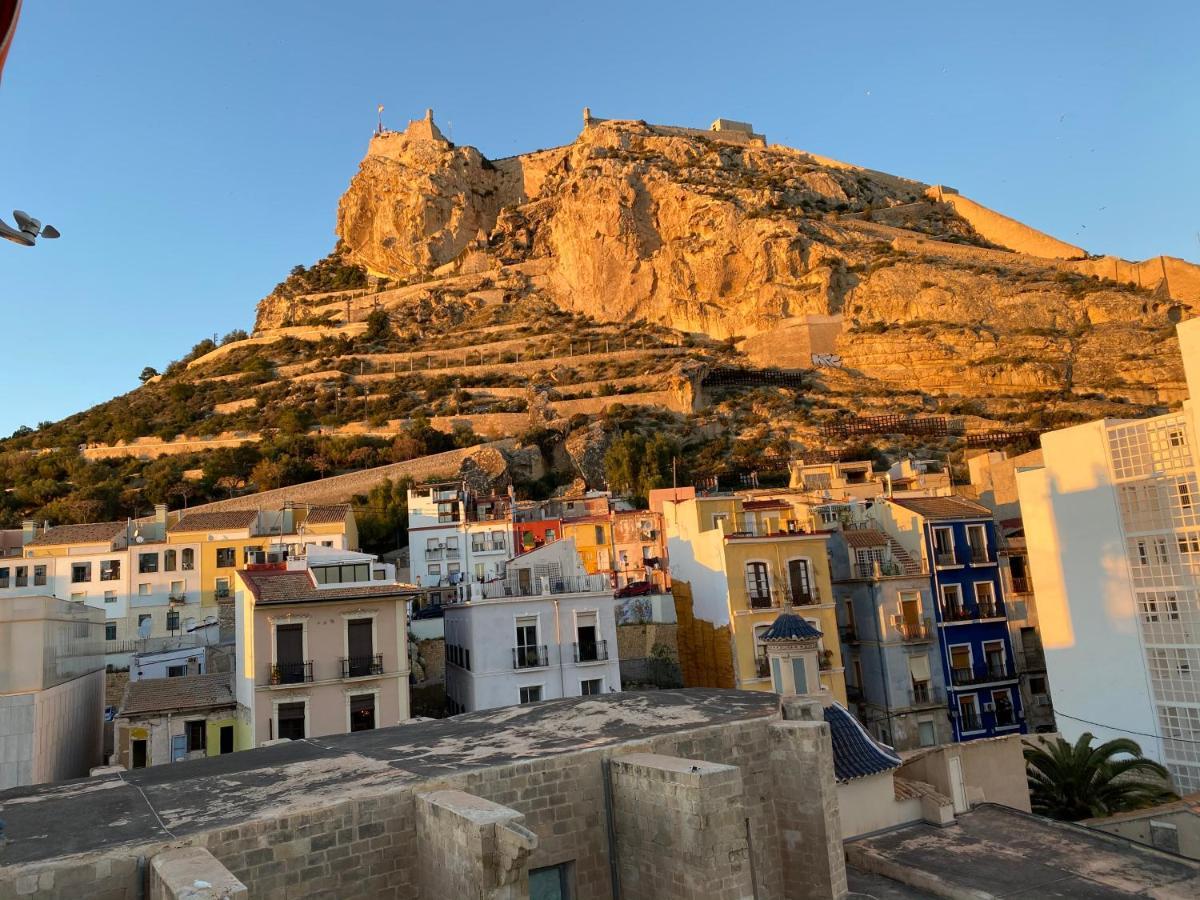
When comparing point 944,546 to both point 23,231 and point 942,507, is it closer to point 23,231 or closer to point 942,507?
point 942,507

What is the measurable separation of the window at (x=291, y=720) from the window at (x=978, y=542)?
22.5 m

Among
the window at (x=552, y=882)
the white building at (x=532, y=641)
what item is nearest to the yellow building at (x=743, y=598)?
the white building at (x=532, y=641)

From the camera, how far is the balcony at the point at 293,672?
1970cm

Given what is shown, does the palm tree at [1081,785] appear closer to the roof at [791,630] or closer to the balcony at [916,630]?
the roof at [791,630]

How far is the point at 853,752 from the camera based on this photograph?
1410 centimetres

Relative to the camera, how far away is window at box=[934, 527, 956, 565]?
29500 millimetres

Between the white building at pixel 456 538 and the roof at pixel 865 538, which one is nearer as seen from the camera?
the roof at pixel 865 538

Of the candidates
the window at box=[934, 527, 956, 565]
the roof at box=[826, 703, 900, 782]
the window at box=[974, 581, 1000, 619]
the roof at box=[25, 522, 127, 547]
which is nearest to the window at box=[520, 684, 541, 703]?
the roof at box=[826, 703, 900, 782]

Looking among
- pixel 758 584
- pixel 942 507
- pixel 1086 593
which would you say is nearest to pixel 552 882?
pixel 758 584

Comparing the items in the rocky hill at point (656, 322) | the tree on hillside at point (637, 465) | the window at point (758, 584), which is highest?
the rocky hill at point (656, 322)

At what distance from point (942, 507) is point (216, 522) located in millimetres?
32219

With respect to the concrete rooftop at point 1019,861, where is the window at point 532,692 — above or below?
above

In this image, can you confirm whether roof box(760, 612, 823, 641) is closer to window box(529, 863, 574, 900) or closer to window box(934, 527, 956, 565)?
window box(529, 863, 574, 900)

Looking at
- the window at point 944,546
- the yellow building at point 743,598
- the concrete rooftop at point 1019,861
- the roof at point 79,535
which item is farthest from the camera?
the roof at point 79,535
